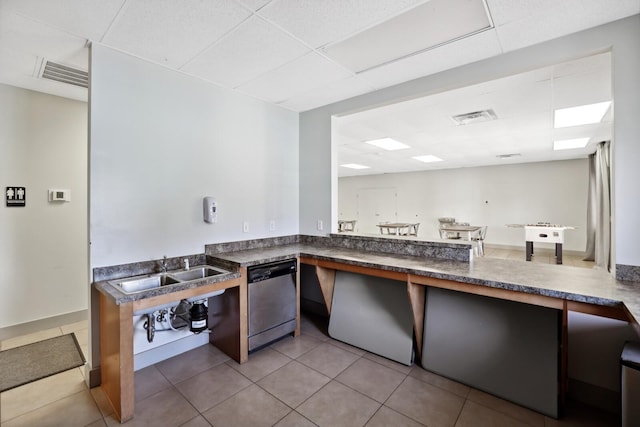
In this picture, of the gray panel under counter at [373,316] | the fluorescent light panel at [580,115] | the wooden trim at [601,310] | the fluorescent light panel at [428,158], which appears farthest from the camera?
the fluorescent light panel at [428,158]

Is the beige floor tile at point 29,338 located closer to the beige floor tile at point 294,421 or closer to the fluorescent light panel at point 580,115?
the beige floor tile at point 294,421

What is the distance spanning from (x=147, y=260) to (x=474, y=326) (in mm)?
2575

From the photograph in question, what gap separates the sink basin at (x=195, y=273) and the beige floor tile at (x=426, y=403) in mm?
1592

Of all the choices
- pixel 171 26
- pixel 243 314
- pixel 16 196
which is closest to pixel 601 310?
pixel 243 314

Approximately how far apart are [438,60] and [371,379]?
251cm

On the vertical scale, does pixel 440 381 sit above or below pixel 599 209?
below

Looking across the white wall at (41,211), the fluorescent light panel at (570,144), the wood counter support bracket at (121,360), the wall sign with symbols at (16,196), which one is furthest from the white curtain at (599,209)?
the wall sign with symbols at (16,196)

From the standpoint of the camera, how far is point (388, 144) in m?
5.44

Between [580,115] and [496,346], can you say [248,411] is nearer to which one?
[496,346]

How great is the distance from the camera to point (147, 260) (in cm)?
228

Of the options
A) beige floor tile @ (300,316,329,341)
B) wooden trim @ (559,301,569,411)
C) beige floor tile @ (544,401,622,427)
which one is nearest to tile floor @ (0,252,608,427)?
beige floor tile @ (544,401,622,427)

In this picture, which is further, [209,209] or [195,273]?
[209,209]

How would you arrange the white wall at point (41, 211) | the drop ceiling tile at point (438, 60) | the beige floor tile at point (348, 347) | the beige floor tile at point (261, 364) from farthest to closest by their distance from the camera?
the white wall at point (41, 211) → the beige floor tile at point (348, 347) → the beige floor tile at point (261, 364) → the drop ceiling tile at point (438, 60)

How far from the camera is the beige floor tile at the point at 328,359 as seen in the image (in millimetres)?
2240
